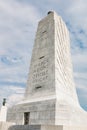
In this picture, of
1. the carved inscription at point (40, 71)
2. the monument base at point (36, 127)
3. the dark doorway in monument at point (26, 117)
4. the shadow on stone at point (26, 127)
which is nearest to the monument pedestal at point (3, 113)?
the monument base at point (36, 127)

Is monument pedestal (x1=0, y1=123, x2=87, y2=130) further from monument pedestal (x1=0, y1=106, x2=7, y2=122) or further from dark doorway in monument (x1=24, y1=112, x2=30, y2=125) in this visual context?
monument pedestal (x1=0, y1=106, x2=7, y2=122)

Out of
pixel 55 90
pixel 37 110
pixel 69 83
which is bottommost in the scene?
pixel 37 110

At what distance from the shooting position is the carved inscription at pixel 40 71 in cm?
1361

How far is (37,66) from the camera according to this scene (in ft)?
48.0

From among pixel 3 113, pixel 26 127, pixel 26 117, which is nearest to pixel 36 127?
pixel 26 127

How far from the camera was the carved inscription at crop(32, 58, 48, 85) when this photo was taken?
13.6 m

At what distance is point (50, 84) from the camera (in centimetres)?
1281

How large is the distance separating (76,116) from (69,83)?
11.0 ft

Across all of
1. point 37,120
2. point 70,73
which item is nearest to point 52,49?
point 70,73

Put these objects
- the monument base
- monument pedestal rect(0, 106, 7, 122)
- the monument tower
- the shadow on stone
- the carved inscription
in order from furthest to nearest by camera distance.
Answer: monument pedestal rect(0, 106, 7, 122)
the carved inscription
the monument tower
the shadow on stone
the monument base

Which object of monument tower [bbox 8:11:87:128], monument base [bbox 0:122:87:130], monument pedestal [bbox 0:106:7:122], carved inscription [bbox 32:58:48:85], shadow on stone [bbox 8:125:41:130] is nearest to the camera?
monument base [bbox 0:122:87:130]

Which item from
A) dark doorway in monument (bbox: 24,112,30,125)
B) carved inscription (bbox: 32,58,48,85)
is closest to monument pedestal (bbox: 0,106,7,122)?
dark doorway in monument (bbox: 24,112,30,125)

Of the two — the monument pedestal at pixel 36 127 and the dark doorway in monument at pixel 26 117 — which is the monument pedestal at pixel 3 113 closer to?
the monument pedestal at pixel 36 127

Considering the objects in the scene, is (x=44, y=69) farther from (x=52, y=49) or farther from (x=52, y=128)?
(x=52, y=128)
